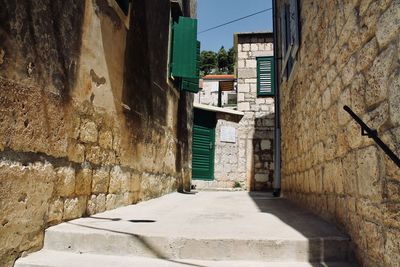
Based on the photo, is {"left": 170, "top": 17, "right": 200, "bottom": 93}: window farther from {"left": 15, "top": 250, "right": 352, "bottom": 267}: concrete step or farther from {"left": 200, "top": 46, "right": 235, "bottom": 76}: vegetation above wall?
Answer: {"left": 200, "top": 46, "right": 235, "bottom": 76}: vegetation above wall

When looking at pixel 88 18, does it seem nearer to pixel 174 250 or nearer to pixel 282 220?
pixel 174 250

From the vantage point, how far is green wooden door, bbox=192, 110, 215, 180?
984 centimetres

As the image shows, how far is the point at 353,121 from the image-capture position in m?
2.11

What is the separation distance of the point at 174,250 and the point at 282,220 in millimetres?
1256

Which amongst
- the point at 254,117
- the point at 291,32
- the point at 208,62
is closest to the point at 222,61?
the point at 208,62

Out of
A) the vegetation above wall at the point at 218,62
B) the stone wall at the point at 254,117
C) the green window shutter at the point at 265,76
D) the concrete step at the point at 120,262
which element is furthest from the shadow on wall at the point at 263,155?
the vegetation above wall at the point at 218,62

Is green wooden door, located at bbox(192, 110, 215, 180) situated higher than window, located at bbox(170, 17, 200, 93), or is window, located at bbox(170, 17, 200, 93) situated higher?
window, located at bbox(170, 17, 200, 93)

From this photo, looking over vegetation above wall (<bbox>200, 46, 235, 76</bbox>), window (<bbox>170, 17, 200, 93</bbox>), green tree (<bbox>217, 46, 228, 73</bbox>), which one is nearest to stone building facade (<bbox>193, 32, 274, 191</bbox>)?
window (<bbox>170, 17, 200, 93</bbox>)

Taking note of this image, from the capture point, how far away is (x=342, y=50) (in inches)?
91.6

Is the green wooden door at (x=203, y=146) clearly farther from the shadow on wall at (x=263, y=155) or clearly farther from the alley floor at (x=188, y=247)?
the alley floor at (x=188, y=247)

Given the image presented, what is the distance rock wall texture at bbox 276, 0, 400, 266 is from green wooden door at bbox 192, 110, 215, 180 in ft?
20.3

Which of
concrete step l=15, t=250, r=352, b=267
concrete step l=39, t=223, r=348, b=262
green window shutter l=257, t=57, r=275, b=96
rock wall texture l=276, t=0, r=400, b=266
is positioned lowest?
concrete step l=15, t=250, r=352, b=267

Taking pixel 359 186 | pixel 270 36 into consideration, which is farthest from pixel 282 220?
pixel 270 36

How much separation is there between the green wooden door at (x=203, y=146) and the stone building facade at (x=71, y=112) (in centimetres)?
472
